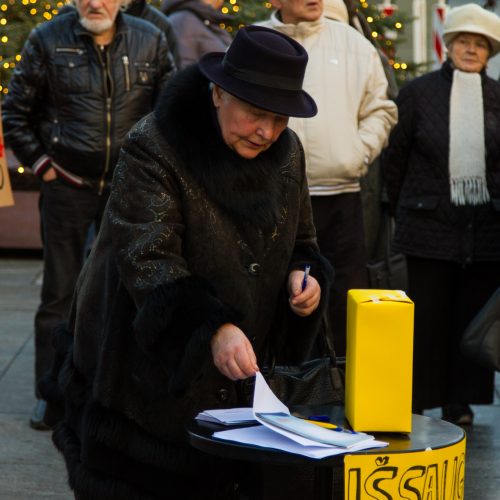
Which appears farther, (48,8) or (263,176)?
(48,8)

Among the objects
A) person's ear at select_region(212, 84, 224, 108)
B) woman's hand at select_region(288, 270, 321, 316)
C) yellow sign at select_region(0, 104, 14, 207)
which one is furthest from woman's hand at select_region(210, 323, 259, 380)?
yellow sign at select_region(0, 104, 14, 207)

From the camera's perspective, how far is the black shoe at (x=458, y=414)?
6695 millimetres

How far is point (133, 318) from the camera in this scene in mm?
3844

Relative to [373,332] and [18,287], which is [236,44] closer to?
[373,332]

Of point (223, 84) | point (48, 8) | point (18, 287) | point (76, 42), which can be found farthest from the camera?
point (48, 8)

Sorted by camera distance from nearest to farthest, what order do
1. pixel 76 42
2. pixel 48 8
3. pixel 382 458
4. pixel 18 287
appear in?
pixel 382 458, pixel 76 42, pixel 18 287, pixel 48 8

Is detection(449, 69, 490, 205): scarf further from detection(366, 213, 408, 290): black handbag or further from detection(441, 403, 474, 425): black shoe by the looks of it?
detection(441, 403, 474, 425): black shoe

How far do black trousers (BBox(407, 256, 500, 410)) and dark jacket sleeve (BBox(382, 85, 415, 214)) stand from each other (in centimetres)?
44

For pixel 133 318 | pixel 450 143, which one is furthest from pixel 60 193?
pixel 133 318

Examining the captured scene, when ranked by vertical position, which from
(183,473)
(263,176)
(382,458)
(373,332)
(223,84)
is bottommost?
(183,473)

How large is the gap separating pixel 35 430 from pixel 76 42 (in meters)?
1.84

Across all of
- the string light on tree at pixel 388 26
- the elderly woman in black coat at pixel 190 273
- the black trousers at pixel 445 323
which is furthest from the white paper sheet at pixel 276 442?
the string light on tree at pixel 388 26

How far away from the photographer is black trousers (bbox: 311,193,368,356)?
249 inches

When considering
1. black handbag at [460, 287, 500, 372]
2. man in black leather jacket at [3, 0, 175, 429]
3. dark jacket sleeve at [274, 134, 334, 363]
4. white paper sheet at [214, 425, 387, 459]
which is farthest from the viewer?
man in black leather jacket at [3, 0, 175, 429]
